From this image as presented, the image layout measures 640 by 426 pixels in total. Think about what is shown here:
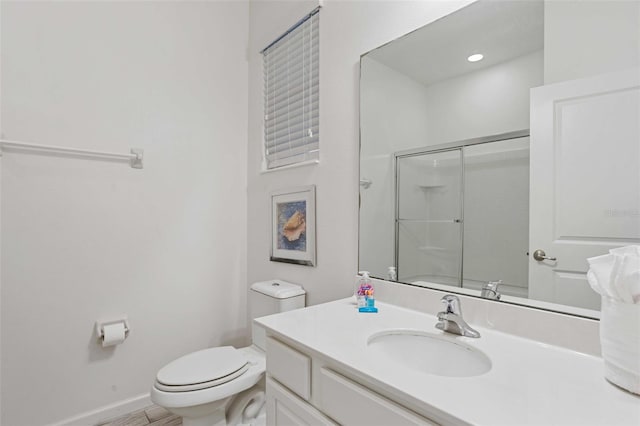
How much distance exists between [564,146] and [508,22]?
1.52 ft

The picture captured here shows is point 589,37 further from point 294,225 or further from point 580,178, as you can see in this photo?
point 294,225

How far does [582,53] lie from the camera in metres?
0.90

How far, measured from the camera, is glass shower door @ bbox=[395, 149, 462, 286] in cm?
119

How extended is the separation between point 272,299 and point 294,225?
0.43 m

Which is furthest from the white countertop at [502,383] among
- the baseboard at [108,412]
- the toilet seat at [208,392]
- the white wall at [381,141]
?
the baseboard at [108,412]

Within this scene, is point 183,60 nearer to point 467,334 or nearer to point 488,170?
point 488,170

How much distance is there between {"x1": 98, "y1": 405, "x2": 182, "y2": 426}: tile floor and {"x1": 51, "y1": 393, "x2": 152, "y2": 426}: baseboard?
2 cm

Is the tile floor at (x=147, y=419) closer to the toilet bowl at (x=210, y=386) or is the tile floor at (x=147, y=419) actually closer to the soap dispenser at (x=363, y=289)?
the toilet bowl at (x=210, y=386)

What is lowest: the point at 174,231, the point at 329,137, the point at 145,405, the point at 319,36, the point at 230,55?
the point at 145,405

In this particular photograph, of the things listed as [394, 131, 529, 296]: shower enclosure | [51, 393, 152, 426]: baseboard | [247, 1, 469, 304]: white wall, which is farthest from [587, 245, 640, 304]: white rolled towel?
[51, 393, 152, 426]: baseboard

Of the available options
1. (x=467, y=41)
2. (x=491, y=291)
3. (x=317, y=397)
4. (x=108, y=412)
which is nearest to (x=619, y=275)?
(x=491, y=291)

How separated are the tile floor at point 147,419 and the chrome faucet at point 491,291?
1.70 metres

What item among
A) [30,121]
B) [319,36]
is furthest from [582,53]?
[30,121]

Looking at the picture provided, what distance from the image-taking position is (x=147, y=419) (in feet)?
5.85
